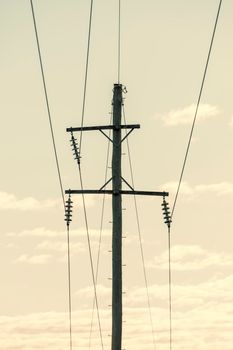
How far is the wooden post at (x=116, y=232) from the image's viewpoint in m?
20.6

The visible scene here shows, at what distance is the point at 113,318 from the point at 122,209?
3179mm

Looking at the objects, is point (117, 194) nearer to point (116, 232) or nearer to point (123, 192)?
point (123, 192)

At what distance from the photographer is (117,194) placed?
21.2 m

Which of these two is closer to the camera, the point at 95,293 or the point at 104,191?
the point at 104,191

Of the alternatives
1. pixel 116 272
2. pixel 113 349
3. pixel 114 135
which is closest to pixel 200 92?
pixel 114 135

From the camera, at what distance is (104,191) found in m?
21.2

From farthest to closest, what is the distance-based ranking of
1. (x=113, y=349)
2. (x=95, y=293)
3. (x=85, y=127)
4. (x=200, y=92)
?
(x=95, y=293) < (x=85, y=127) < (x=113, y=349) < (x=200, y=92)

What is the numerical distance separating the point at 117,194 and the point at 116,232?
1.12 metres

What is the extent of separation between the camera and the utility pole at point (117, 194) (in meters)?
20.6

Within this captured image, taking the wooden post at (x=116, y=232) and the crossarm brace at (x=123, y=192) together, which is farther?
the crossarm brace at (x=123, y=192)

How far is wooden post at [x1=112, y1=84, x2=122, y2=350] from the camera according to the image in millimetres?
20562

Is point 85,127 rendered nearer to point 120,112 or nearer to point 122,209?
point 120,112

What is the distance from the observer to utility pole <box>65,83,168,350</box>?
67.6 ft

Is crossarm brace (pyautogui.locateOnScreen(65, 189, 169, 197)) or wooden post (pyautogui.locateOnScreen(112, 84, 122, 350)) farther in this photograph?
crossarm brace (pyautogui.locateOnScreen(65, 189, 169, 197))
